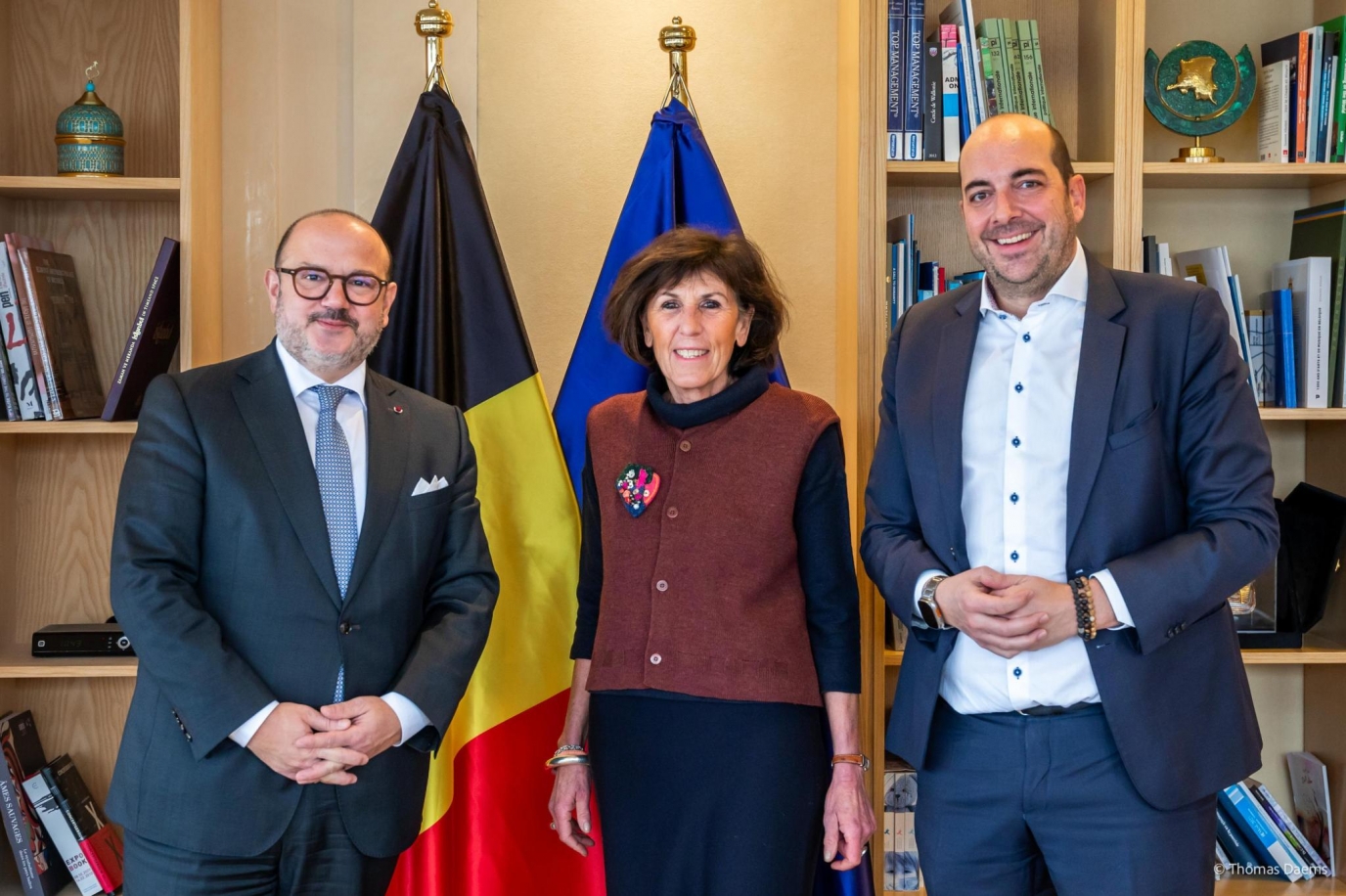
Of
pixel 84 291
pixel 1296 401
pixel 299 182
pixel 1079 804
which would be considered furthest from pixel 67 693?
pixel 1296 401

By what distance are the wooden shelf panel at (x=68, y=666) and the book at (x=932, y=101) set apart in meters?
2.18

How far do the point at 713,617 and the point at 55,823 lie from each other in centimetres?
185

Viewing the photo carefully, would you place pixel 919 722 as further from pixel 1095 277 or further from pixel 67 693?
pixel 67 693

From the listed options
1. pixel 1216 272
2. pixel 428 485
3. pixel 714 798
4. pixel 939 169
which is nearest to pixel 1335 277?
pixel 1216 272

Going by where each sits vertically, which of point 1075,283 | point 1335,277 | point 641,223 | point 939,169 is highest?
point 939,169

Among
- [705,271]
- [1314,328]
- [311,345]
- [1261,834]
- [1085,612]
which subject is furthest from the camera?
[1261,834]

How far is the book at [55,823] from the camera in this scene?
9.33ft

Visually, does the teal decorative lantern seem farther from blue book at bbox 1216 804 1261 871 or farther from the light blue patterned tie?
blue book at bbox 1216 804 1261 871

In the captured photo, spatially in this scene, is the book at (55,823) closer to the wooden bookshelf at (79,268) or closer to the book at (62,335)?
the wooden bookshelf at (79,268)

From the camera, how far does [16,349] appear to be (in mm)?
2758

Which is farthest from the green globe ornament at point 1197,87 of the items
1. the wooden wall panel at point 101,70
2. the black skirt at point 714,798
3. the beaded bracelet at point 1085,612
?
the wooden wall panel at point 101,70

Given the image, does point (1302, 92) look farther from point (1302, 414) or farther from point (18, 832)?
point (18, 832)

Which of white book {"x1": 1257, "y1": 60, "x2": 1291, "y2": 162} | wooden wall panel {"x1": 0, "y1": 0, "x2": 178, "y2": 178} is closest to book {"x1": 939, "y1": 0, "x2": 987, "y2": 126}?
white book {"x1": 1257, "y1": 60, "x2": 1291, "y2": 162}

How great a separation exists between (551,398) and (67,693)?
144cm
